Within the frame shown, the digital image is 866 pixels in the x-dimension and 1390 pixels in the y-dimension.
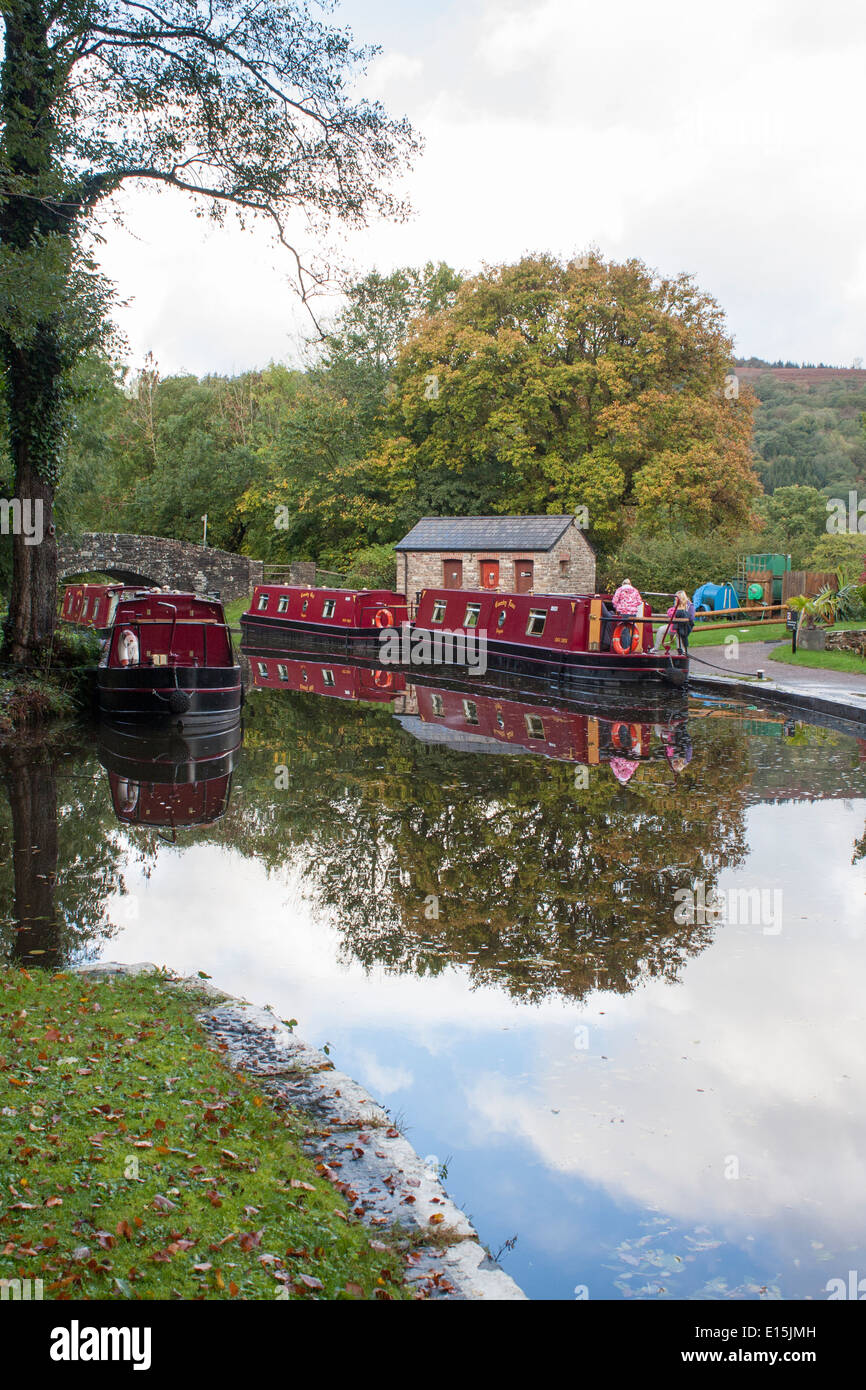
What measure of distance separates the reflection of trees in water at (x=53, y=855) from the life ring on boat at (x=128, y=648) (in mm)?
2686

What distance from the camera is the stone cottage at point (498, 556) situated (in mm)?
26953

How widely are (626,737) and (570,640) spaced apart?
5730mm

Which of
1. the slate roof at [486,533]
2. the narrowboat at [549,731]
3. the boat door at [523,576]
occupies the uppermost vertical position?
the slate roof at [486,533]

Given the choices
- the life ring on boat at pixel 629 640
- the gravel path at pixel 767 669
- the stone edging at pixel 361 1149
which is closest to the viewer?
the stone edging at pixel 361 1149

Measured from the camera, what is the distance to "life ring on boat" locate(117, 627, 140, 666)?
15492mm

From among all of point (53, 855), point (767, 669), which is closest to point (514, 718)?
point (767, 669)

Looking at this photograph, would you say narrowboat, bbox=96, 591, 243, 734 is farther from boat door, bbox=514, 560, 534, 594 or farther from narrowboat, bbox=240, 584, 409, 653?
boat door, bbox=514, 560, 534, 594

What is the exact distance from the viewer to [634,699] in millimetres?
17938

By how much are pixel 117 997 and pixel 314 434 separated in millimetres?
32902

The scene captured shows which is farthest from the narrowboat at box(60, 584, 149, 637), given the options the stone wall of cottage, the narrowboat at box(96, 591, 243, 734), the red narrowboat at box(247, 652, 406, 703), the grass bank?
the grass bank

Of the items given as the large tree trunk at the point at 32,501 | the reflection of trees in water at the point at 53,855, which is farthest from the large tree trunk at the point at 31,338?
the reflection of trees in water at the point at 53,855

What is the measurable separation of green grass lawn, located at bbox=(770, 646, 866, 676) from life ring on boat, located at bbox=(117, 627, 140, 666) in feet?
38.3

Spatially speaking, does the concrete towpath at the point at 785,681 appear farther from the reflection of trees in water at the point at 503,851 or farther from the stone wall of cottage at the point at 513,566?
the stone wall of cottage at the point at 513,566

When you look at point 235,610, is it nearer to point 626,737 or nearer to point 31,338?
point 31,338
